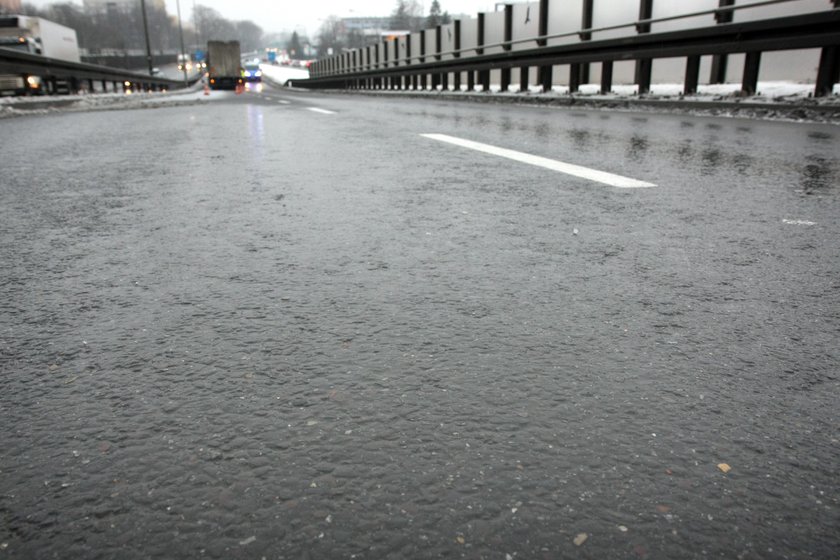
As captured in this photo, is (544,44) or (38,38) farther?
(38,38)

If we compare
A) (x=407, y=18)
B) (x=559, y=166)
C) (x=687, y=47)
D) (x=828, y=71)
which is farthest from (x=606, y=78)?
(x=407, y=18)

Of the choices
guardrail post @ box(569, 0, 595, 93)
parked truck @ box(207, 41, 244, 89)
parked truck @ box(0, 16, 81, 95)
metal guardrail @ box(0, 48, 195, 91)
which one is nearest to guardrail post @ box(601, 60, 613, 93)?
guardrail post @ box(569, 0, 595, 93)

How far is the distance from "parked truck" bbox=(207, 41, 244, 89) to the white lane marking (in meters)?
45.4

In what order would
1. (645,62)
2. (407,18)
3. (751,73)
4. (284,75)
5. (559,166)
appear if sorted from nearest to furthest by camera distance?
(559,166) < (751,73) < (645,62) < (284,75) < (407,18)

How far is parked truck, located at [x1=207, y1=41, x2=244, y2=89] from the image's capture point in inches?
1853

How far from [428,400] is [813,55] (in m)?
12.9

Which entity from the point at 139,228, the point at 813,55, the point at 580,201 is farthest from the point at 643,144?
the point at 813,55

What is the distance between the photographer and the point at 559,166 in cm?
405

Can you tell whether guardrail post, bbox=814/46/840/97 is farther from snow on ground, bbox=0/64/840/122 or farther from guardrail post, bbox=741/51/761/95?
guardrail post, bbox=741/51/761/95

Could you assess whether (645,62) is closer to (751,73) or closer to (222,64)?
(751,73)

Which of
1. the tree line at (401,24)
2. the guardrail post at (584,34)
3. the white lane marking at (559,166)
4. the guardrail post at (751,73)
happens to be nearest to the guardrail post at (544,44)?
the guardrail post at (584,34)

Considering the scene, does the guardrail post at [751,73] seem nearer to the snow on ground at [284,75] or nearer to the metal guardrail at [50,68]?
the metal guardrail at [50,68]

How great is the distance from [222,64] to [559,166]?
158 feet

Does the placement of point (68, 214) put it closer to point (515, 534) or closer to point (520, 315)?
point (520, 315)
